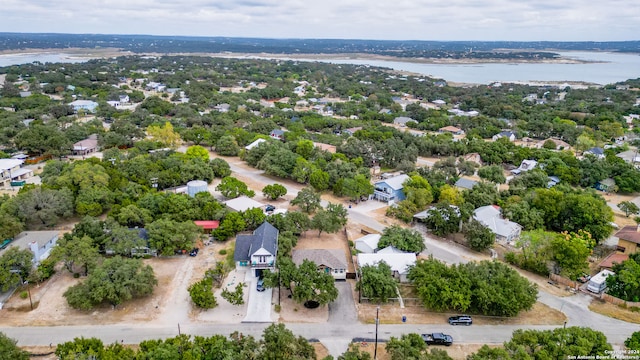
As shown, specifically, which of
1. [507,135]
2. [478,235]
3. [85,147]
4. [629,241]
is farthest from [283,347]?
[507,135]

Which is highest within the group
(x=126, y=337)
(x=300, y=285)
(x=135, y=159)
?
(x=135, y=159)

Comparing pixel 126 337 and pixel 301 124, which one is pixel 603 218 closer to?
pixel 126 337

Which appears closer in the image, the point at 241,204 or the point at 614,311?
the point at 614,311

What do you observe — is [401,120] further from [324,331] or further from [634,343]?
[634,343]

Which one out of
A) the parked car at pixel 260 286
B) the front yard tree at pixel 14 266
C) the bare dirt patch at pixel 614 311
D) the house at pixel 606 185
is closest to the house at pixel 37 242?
the front yard tree at pixel 14 266

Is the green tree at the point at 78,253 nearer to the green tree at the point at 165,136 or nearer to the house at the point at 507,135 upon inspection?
the green tree at the point at 165,136

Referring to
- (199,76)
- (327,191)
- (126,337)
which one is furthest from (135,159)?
(199,76)

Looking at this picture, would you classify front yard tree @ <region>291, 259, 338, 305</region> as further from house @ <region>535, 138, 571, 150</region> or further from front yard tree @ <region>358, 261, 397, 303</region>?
house @ <region>535, 138, 571, 150</region>
